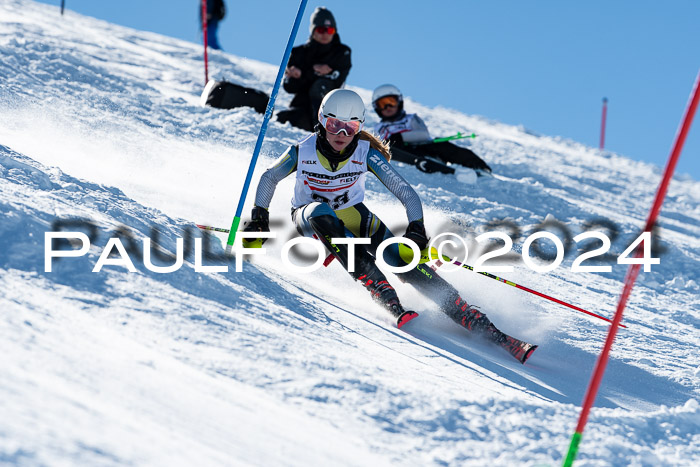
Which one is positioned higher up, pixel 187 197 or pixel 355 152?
pixel 355 152

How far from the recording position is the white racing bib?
4969 mm

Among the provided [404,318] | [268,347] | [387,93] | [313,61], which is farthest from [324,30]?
[268,347]

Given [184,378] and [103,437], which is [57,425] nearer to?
[103,437]

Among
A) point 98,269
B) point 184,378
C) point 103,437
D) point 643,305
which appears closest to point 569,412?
point 184,378

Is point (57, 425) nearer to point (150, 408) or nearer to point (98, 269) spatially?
point (150, 408)

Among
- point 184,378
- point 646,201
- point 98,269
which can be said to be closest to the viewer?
point 184,378

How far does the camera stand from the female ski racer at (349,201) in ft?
14.5

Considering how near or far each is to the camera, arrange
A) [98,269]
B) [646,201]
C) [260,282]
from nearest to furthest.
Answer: [98,269], [260,282], [646,201]

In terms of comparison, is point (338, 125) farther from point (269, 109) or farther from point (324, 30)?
point (324, 30)

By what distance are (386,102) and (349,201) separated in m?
4.62

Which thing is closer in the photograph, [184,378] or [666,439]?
[184,378]

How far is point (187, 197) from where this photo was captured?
6.45 m

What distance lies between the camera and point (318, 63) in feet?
31.3

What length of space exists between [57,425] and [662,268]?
6943 millimetres
